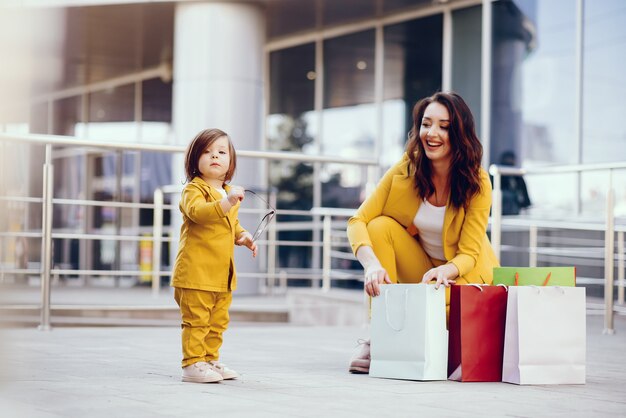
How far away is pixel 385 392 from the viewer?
339 centimetres

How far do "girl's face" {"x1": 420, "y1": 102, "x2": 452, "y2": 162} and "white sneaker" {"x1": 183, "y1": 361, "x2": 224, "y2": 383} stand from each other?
1344mm

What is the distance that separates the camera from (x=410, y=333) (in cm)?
379

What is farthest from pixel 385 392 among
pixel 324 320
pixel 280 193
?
pixel 280 193

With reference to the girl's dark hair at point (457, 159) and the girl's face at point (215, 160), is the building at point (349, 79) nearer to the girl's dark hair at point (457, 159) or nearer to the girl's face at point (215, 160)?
the girl's dark hair at point (457, 159)

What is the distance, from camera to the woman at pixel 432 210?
4145 mm

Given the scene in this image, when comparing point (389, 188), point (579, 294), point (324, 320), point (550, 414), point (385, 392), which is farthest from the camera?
point (324, 320)

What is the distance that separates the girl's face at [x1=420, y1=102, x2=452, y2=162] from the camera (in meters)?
4.16

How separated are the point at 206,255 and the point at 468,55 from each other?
816cm

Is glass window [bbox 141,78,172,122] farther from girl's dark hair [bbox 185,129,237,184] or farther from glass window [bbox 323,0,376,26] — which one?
girl's dark hair [bbox 185,129,237,184]

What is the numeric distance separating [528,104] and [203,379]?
24.7 feet

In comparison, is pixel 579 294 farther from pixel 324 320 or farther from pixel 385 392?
pixel 324 320

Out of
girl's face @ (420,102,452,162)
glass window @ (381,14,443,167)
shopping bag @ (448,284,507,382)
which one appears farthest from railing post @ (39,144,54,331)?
glass window @ (381,14,443,167)

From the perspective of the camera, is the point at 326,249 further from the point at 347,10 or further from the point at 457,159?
the point at 457,159

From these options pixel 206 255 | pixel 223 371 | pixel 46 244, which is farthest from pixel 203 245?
pixel 46 244
